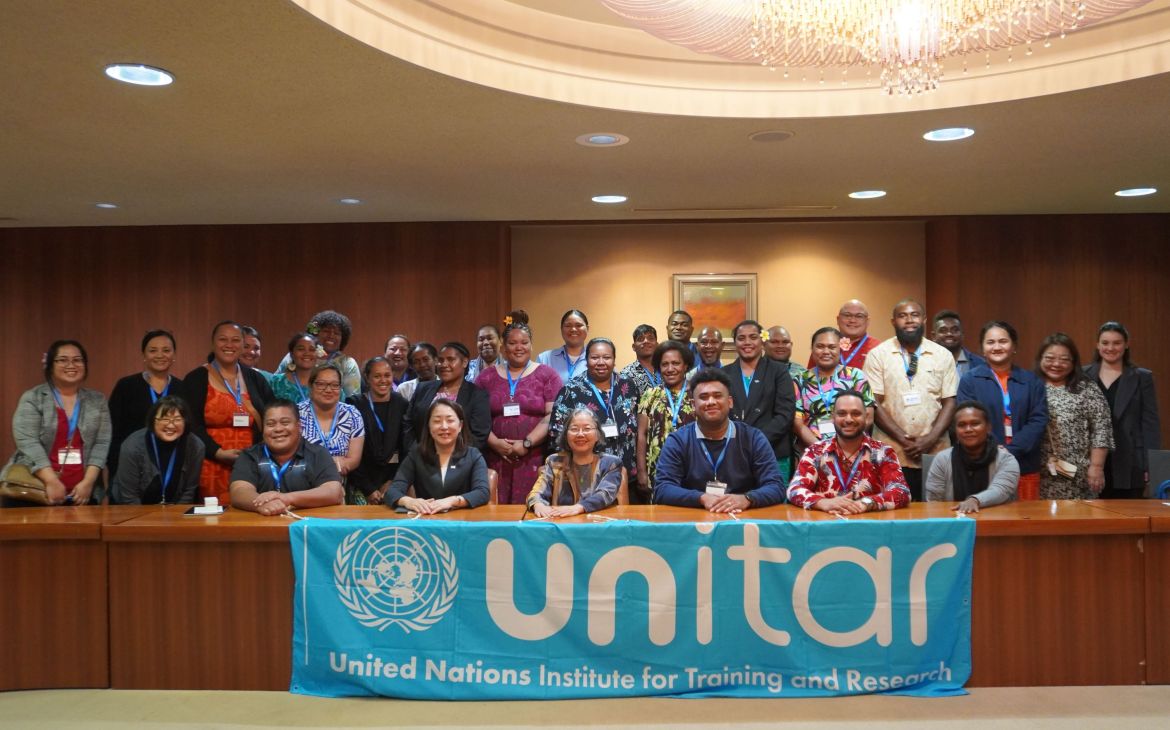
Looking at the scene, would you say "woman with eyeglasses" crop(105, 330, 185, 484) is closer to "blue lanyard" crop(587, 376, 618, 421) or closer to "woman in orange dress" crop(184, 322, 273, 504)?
"woman in orange dress" crop(184, 322, 273, 504)

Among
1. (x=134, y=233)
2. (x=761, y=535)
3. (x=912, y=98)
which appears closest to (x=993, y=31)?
(x=912, y=98)

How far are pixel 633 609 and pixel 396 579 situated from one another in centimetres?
87

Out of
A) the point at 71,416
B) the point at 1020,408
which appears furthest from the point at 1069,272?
the point at 71,416

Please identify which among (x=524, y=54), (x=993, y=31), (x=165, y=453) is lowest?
(x=165, y=453)

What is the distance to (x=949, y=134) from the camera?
5.38m

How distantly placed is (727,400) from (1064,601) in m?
1.47

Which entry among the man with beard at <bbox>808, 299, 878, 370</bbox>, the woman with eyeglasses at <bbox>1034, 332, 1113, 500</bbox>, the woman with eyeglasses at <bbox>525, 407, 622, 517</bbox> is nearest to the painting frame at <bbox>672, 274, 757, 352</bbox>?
the man with beard at <bbox>808, 299, 878, 370</bbox>

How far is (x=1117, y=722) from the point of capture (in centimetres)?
304

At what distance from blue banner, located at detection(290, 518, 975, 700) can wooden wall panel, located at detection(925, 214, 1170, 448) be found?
216 inches

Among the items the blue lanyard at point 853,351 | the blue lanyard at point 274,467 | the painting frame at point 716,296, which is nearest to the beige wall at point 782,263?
the painting frame at point 716,296

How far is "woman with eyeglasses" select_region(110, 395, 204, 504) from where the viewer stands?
13.3 feet

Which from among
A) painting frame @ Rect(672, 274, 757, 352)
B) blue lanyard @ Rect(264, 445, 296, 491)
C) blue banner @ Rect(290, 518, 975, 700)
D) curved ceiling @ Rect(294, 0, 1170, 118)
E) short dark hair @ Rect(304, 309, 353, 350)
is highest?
curved ceiling @ Rect(294, 0, 1170, 118)

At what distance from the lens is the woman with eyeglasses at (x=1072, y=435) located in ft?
15.2

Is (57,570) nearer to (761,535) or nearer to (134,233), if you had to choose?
(761,535)
